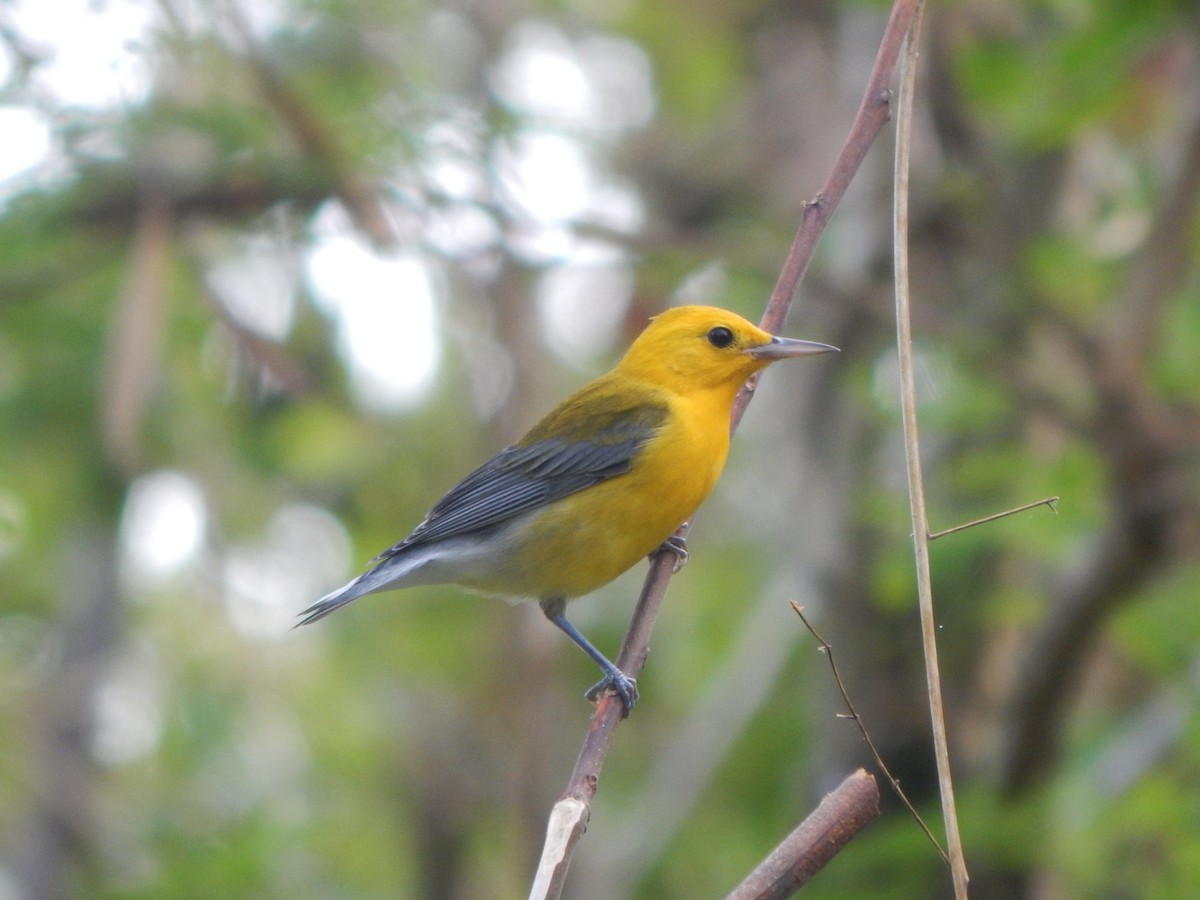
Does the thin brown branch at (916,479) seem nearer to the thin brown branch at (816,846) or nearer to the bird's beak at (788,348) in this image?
the thin brown branch at (816,846)

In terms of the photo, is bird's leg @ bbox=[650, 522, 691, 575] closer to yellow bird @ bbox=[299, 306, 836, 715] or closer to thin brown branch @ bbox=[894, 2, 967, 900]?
yellow bird @ bbox=[299, 306, 836, 715]

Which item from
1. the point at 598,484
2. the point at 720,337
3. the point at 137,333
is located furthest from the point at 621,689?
the point at 137,333

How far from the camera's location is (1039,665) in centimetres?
588

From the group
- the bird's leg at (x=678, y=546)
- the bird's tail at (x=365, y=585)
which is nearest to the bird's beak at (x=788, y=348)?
the bird's leg at (x=678, y=546)

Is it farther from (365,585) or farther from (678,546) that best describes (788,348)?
(365,585)

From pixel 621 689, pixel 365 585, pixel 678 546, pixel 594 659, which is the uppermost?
pixel 621 689

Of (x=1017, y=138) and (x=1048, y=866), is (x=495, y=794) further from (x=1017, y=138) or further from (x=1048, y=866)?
(x=1017, y=138)

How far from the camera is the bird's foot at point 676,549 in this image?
4.23 metres

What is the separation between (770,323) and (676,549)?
3.41 ft

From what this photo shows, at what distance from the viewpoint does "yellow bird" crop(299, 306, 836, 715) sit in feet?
15.3

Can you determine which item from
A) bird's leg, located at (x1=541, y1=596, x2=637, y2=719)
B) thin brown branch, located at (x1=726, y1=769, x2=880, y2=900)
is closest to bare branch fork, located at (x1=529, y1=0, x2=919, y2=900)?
bird's leg, located at (x1=541, y1=596, x2=637, y2=719)

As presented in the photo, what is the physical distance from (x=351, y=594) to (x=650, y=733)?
5652 mm

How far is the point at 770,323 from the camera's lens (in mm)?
3582

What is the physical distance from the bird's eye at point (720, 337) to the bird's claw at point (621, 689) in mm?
1245
